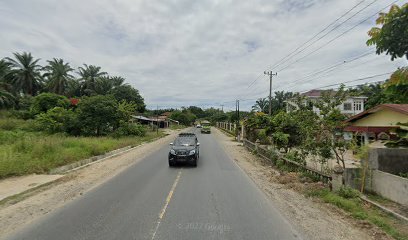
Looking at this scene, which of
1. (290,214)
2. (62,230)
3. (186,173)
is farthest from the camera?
(186,173)

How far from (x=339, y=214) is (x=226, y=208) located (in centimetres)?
296

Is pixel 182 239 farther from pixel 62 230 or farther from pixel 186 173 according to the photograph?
pixel 186 173

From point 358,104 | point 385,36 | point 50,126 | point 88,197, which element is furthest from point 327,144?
point 358,104

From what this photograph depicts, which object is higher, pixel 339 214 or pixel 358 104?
pixel 358 104

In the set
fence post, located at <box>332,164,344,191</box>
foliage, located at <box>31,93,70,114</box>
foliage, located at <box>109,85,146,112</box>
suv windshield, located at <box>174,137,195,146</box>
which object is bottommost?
fence post, located at <box>332,164,344,191</box>

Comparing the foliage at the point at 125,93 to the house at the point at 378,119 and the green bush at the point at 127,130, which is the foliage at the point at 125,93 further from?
the house at the point at 378,119

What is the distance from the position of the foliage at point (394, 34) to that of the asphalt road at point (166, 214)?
4.09 meters

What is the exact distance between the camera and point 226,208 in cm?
787

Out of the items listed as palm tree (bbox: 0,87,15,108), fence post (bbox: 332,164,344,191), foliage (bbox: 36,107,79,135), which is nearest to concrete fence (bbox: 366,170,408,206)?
fence post (bbox: 332,164,344,191)

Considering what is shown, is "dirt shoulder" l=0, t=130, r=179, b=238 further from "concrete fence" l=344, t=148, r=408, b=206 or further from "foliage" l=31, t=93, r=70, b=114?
"foliage" l=31, t=93, r=70, b=114

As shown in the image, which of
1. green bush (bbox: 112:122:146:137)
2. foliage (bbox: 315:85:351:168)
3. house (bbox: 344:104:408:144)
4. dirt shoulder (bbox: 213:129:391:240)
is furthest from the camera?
green bush (bbox: 112:122:146:137)

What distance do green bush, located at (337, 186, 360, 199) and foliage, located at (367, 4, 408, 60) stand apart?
494 centimetres

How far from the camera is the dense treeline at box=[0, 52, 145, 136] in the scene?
3547 cm

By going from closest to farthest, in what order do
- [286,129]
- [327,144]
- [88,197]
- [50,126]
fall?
[88,197], [327,144], [286,129], [50,126]
